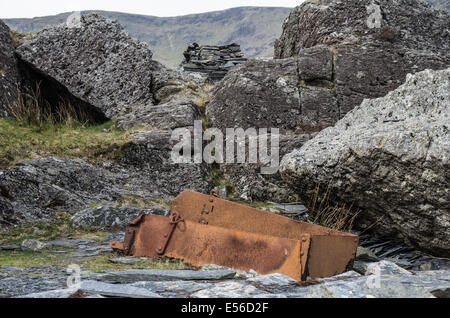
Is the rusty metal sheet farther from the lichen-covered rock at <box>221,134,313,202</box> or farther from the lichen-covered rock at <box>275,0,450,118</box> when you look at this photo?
the lichen-covered rock at <box>275,0,450,118</box>

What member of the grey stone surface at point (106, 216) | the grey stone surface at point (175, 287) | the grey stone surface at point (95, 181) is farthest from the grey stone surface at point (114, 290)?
the grey stone surface at point (95, 181)

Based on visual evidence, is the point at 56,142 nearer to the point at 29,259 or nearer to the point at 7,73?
the point at 7,73

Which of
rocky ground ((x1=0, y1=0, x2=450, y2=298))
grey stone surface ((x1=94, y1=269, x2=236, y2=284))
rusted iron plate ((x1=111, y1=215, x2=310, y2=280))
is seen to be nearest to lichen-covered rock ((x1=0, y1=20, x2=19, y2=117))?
rocky ground ((x1=0, y1=0, x2=450, y2=298))

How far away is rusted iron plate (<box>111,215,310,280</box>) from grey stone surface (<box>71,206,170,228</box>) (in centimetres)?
115

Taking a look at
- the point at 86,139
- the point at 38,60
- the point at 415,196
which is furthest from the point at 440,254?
the point at 38,60

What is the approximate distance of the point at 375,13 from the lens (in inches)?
337

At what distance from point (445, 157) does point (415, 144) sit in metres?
0.32

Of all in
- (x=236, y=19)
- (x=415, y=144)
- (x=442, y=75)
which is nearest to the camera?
(x=415, y=144)

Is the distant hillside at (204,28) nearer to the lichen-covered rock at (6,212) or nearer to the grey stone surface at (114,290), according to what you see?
the lichen-covered rock at (6,212)

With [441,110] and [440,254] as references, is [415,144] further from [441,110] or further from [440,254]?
[440,254]

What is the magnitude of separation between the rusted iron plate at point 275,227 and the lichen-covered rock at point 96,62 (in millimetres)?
5348

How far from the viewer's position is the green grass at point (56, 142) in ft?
20.7

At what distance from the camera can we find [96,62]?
912cm

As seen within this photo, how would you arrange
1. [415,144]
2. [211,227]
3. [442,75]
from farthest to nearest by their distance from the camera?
[442,75], [415,144], [211,227]
